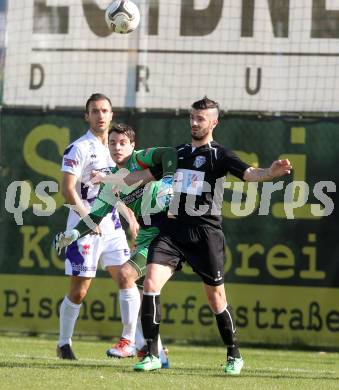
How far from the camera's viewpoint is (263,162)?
1269 cm

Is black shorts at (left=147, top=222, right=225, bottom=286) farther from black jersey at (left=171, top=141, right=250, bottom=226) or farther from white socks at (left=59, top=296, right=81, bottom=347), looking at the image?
white socks at (left=59, top=296, right=81, bottom=347)

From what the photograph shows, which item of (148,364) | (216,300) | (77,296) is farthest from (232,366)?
(77,296)

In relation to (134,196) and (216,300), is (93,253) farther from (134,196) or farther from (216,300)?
(216,300)

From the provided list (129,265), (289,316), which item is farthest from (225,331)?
(289,316)

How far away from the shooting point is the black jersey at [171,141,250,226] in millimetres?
8641

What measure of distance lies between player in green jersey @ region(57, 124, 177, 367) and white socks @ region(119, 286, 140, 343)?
0.04ft

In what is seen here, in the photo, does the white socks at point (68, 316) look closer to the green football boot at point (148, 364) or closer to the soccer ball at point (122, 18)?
the green football boot at point (148, 364)

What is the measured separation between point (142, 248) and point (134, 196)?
48 centimetres

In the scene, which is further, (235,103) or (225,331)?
(235,103)

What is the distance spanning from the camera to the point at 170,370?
9023 mm

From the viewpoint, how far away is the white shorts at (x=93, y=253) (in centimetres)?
990

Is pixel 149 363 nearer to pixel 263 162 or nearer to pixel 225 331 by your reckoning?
pixel 225 331

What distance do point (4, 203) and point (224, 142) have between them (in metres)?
2.81

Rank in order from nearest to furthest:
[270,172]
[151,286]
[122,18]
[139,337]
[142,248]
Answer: [270,172] → [151,286] → [142,248] → [139,337] → [122,18]
